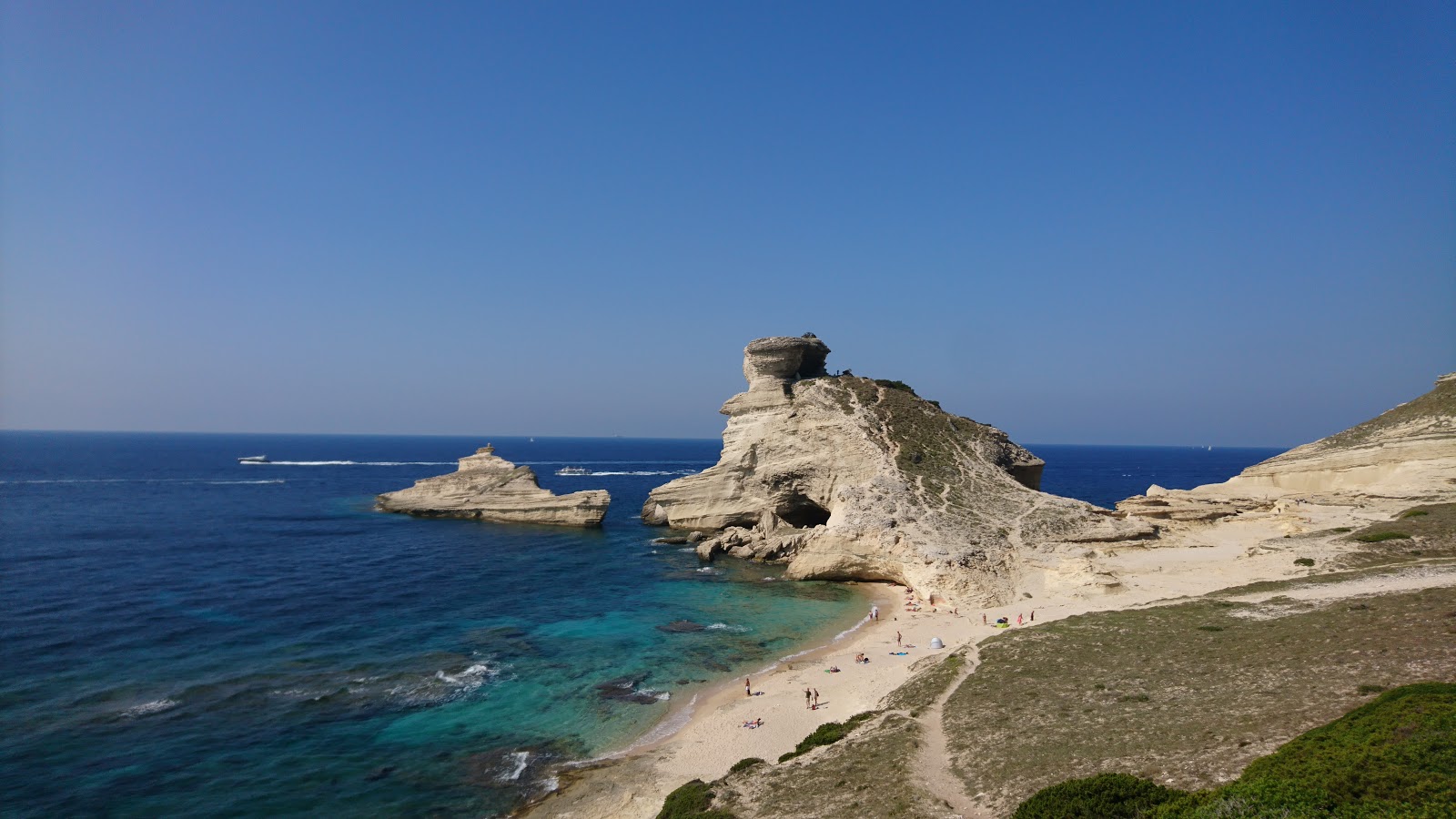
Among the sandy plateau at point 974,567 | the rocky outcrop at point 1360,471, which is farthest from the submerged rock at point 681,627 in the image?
the rocky outcrop at point 1360,471

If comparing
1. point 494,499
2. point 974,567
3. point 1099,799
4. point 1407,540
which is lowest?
point 974,567

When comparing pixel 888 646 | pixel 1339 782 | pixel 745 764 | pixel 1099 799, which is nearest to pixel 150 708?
pixel 745 764

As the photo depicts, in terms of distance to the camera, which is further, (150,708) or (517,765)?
(150,708)

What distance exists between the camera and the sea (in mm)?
20078

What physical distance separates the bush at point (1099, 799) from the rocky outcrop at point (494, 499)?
186 feet

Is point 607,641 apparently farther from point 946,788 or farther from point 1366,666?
point 1366,666

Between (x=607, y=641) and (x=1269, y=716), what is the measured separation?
26.1m

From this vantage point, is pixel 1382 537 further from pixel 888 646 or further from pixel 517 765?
pixel 517 765

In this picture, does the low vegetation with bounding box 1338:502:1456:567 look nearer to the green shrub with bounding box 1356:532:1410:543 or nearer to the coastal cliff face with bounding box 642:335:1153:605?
the green shrub with bounding box 1356:532:1410:543

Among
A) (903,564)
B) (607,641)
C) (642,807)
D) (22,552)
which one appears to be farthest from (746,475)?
(22,552)

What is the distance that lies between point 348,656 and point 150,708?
22.9 feet

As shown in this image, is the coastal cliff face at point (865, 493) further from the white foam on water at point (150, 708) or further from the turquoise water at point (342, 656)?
the white foam on water at point (150, 708)

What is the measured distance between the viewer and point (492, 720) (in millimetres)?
24359

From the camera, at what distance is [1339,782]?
395 inches
